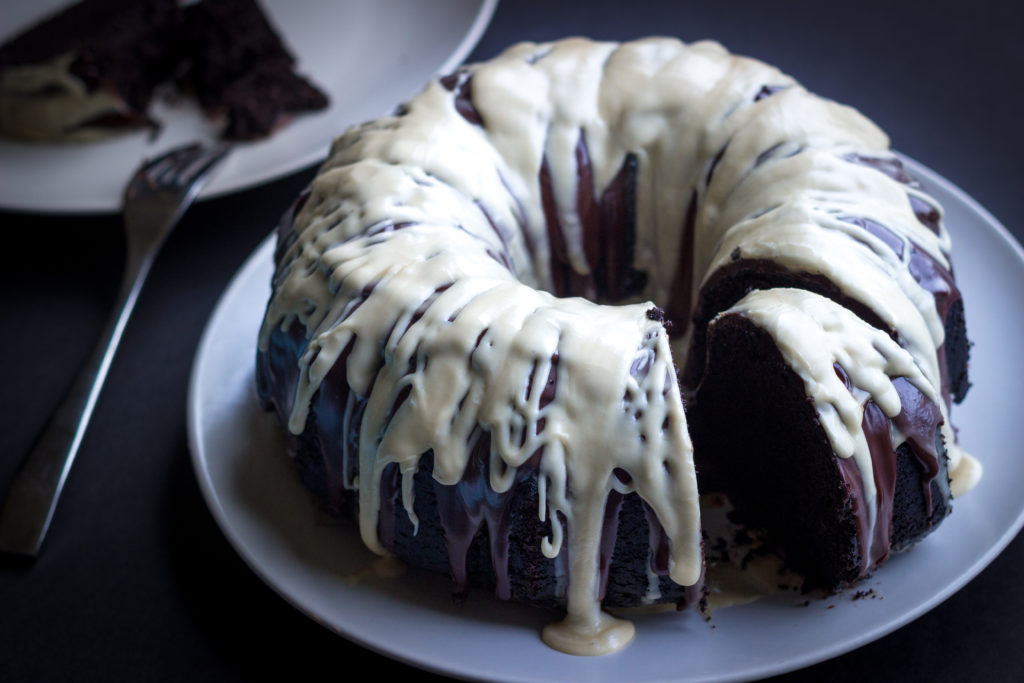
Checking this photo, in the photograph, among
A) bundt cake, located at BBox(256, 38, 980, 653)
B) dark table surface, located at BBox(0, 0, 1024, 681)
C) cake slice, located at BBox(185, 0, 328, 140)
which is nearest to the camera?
bundt cake, located at BBox(256, 38, 980, 653)

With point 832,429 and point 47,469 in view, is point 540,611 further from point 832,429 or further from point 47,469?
point 47,469

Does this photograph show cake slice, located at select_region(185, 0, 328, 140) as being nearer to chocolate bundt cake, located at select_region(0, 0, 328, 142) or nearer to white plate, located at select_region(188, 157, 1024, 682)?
chocolate bundt cake, located at select_region(0, 0, 328, 142)

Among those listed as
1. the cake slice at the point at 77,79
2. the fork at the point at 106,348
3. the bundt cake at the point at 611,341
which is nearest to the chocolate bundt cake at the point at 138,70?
the cake slice at the point at 77,79

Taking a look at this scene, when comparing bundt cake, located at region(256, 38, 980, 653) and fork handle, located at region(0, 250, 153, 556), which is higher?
bundt cake, located at region(256, 38, 980, 653)

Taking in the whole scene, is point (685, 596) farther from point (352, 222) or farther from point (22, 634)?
point (22, 634)

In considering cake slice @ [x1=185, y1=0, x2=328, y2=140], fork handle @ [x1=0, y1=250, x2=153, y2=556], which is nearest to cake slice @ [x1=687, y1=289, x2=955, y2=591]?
fork handle @ [x1=0, y1=250, x2=153, y2=556]

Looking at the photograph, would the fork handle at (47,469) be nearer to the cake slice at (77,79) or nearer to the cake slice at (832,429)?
the cake slice at (77,79)

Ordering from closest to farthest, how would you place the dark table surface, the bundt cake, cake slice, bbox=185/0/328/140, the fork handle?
the bundt cake
the dark table surface
the fork handle
cake slice, bbox=185/0/328/140

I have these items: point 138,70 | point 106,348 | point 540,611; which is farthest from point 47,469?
point 138,70
